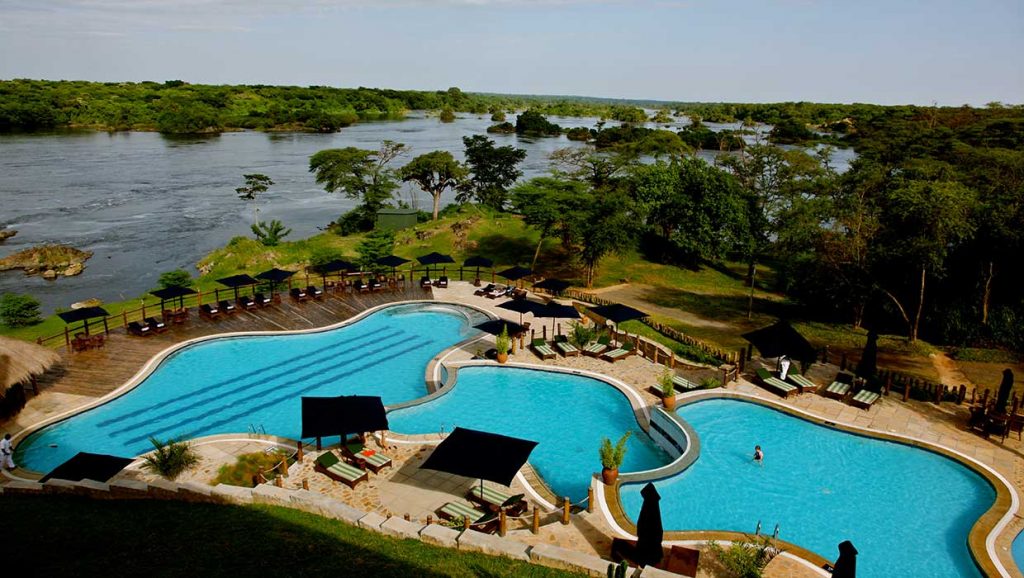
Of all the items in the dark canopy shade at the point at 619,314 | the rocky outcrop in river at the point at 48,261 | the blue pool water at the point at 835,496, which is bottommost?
the rocky outcrop in river at the point at 48,261

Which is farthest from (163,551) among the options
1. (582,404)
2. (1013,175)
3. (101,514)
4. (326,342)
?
(1013,175)

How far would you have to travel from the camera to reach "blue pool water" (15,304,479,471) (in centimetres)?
1730

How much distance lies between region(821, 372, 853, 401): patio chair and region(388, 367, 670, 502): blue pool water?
6450 mm

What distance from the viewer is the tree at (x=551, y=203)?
3397 cm

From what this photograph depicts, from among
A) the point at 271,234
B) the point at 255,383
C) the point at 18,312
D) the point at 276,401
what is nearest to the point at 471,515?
the point at 276,401

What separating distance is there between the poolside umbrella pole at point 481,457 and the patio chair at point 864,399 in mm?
11350

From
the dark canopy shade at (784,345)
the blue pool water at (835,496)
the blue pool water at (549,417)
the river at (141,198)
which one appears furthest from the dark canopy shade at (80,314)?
the dark canopy shade at (784,345)

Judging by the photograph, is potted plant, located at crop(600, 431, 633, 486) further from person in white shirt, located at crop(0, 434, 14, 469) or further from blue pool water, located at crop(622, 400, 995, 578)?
person in white shirt, located at crop(0, 434, 14, 469)

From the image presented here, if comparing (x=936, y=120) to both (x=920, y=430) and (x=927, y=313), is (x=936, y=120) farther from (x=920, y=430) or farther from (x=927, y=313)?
(x=920, y=430)

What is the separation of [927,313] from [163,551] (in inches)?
1117

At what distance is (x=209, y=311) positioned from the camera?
2644 cm

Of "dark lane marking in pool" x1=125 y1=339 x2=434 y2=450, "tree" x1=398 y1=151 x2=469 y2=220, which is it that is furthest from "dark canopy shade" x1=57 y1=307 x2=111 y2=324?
"tree" x1=398 y1=151 x2=469 y2=220

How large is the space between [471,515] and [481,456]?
1210 mm

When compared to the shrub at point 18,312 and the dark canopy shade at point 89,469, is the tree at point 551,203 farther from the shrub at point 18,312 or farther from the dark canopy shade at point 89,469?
the shrub at point 18,312
